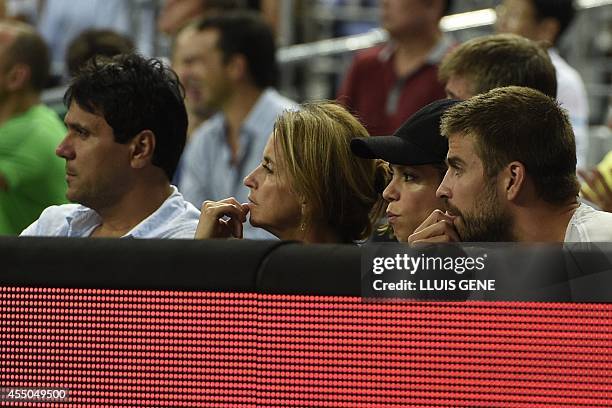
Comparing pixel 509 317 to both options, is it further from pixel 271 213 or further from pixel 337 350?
pixel 271 213

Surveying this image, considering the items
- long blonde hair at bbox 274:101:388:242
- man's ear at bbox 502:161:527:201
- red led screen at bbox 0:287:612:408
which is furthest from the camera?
long blonde hair at bbox 274:101:388:242

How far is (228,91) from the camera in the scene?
23.2 ft

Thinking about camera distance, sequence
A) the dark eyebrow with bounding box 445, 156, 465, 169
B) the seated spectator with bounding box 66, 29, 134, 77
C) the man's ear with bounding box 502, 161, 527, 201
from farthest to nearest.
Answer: the seated spectator with bounding box 66, 29, 134, 77 → the dark eyebrow with bounding box 445, 156, 465, 169 → the man's ear with bounding box 502, 161, 527, 201

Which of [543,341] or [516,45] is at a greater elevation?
[516,45]

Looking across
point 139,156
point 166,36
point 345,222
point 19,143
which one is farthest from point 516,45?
point 166,36

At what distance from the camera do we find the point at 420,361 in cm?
274

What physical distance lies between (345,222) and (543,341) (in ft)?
4.82

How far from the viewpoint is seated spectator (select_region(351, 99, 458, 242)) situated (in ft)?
12.5

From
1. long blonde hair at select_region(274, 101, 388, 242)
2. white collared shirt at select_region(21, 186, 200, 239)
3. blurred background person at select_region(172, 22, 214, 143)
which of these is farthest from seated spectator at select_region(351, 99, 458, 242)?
blurred background person at select_region(172, 22, 214, 143)

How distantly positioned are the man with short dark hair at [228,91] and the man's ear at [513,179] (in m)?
3.57

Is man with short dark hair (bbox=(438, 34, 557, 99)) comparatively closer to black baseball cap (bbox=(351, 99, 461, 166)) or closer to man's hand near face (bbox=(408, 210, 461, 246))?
black baseball cap (bbox=(351, 99, 461, 166))

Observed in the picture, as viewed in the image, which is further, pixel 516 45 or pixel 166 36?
pixel 166 36

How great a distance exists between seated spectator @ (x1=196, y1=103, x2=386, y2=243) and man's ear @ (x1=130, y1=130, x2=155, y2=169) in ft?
1.84

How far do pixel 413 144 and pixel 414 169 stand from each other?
0.08 meters
